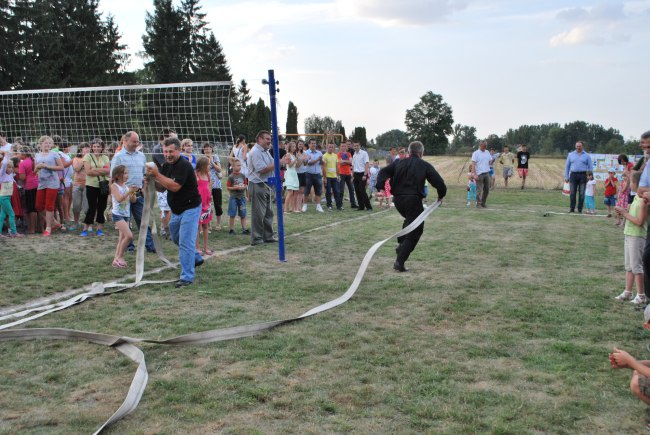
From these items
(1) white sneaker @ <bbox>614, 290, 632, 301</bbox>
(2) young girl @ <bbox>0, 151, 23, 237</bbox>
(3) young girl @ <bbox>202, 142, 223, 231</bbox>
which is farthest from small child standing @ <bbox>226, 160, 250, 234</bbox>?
(1) white sneaker @ <bbox>614, 290, 632, 301</bbox>

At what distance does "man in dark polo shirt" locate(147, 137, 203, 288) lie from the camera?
730 centimetres

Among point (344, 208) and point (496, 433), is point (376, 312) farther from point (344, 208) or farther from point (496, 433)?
point (344, 208)

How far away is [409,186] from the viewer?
328 inches

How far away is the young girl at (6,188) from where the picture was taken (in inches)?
419

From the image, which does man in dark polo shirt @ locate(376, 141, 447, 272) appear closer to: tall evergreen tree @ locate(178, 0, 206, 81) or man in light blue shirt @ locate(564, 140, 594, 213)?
man in light blue shirt @ locate(564, 140, 594, 213)

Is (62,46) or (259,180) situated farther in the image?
(62,46)

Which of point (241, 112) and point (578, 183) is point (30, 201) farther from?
point (241, 112)

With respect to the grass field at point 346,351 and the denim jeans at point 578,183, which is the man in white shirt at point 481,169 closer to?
the denim jeans at point 578,183

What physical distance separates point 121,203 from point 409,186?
167 inches

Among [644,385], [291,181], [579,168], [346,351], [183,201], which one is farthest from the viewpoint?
[579,168]

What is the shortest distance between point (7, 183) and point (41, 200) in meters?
0.72

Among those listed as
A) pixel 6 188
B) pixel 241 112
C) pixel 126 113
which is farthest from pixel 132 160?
pixel 241 112

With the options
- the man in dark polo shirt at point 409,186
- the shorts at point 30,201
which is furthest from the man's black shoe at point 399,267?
the shorts at point 30,201

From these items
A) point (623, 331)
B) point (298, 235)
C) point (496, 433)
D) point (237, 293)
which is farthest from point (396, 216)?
point (496, 433)
